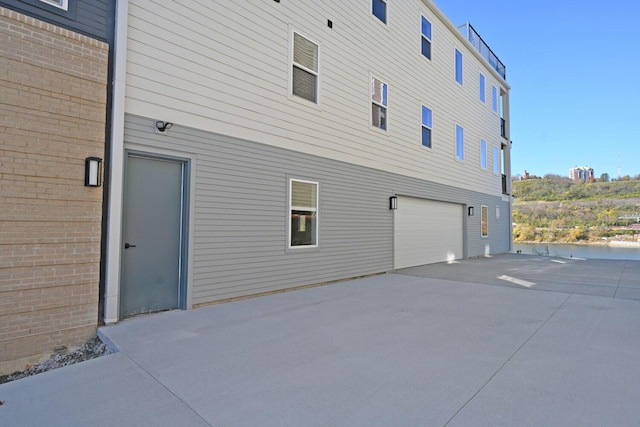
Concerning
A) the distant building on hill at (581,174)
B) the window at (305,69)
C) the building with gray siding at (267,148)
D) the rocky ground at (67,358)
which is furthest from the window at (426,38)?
the distant building on hill at (581,174)

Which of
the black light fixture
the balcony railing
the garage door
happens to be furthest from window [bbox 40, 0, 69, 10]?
the balcony railing

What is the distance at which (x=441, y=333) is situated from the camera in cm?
360

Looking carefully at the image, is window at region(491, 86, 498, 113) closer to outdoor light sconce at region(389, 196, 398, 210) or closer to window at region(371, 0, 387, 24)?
window at region(371, 0, 387, 24)

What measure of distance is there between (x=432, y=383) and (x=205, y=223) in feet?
11.3

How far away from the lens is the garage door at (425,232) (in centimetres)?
882

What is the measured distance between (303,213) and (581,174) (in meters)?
30.2

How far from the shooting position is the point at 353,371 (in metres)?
2.63

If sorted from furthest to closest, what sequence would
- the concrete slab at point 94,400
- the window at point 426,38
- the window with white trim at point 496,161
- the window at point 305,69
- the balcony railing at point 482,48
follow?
1. the window with white trim at point 496,161
2. the balcony railing at point 482,48
3. the window at point 426,38
4. the window at point 305,69
5. the concrete slab at point 94,400

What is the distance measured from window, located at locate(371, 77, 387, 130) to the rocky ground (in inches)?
258

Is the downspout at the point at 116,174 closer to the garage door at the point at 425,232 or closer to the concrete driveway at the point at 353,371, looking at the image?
the concrete driveway at the point at 353,371

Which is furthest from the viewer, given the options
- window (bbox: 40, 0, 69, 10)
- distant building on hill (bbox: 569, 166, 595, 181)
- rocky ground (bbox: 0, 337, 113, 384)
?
distant building on hill (bbox: 569, 166, 595, 181)

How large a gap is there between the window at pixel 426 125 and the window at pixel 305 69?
14.6 ft

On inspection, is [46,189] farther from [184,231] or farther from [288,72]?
[288,72]

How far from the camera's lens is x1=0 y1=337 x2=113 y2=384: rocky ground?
2.93 m
